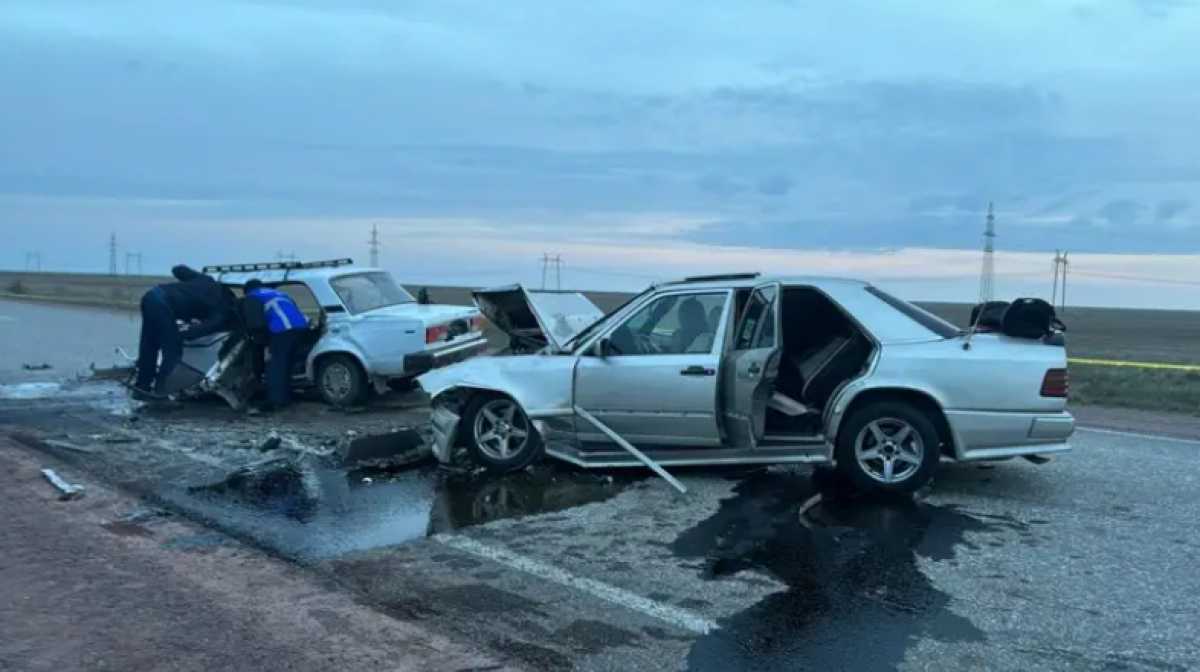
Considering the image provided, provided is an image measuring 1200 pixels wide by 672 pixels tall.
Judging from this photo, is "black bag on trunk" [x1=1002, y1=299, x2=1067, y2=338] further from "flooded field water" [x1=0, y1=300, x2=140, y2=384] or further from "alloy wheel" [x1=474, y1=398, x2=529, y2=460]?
"flooded field water" [x1=0, y1=300, x2=140, y2=384]

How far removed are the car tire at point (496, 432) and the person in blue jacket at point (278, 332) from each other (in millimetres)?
4242

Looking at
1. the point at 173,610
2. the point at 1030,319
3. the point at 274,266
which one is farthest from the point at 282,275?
the point at 1030,319

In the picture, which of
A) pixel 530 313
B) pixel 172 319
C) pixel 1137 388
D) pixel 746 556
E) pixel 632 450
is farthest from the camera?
pixel 1137 388

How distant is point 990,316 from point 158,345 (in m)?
9.37

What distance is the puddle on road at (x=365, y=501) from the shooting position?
641 centimetres

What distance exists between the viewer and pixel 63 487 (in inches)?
295

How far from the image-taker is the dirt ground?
428 cm

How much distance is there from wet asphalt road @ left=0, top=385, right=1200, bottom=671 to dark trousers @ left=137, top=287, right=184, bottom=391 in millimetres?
2654

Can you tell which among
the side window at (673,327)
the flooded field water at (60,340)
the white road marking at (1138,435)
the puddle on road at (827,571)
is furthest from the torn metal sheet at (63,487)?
the white road marking at (1138,435)

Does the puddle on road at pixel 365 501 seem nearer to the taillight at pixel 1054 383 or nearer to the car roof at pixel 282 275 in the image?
the taillight at pixel 1054 383

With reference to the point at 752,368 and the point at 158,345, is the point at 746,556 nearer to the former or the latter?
the point at 752,368

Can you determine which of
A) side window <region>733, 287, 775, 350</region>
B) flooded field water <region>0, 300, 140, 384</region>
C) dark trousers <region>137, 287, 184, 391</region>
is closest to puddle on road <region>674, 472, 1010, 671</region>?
side window <region>733, 287, 775, 350</region>

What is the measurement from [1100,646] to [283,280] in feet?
34.3

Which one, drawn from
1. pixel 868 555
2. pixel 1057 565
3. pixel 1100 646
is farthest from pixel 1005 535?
pixel 1100 646
